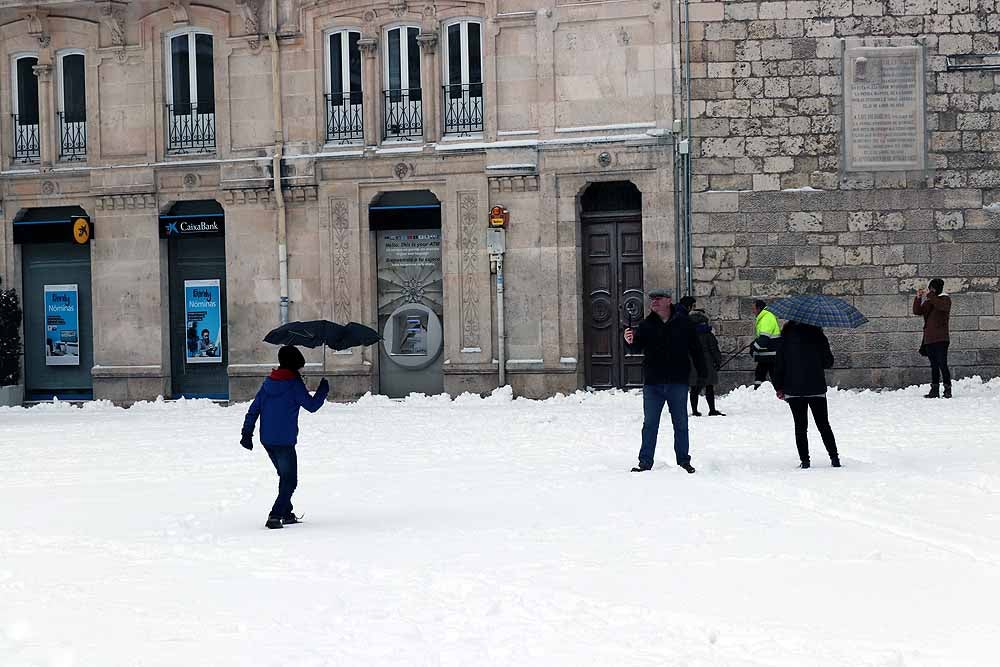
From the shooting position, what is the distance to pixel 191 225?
27.6 metres

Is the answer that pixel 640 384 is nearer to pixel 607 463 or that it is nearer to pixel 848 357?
pixel 848 357

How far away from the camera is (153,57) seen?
27625 millimetres

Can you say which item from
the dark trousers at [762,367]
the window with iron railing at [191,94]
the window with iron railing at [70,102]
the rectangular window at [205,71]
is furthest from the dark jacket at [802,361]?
the window with iron railing at [70,102]

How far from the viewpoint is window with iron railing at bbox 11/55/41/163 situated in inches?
1129

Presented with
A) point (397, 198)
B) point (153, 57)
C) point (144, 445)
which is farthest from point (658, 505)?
point (153, 57)

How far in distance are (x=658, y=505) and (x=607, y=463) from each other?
11.2 ft

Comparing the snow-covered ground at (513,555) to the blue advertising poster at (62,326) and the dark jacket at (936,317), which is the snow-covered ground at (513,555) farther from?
the blue advertising poster at (62,326)

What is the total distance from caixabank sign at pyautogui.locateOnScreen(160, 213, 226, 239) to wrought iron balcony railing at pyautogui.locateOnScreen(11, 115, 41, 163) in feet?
9.40

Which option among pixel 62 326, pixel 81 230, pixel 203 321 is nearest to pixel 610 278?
pixel 203 321

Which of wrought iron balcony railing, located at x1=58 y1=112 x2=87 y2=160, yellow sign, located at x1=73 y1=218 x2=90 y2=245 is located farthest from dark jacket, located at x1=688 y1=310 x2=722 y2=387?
wrought iron balcony railing, located at x1=58 y1=112 x2=87 y2=160

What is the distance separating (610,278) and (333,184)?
A: 4896mm

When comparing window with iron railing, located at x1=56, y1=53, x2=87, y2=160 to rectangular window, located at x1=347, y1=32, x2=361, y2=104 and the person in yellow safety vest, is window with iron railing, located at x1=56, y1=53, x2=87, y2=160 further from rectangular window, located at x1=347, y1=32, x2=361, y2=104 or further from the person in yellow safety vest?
the person in yellow safety vest

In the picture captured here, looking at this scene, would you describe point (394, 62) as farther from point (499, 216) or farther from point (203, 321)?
point (203, 321)

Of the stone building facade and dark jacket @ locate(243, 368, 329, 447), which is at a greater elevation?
the stone building facade
